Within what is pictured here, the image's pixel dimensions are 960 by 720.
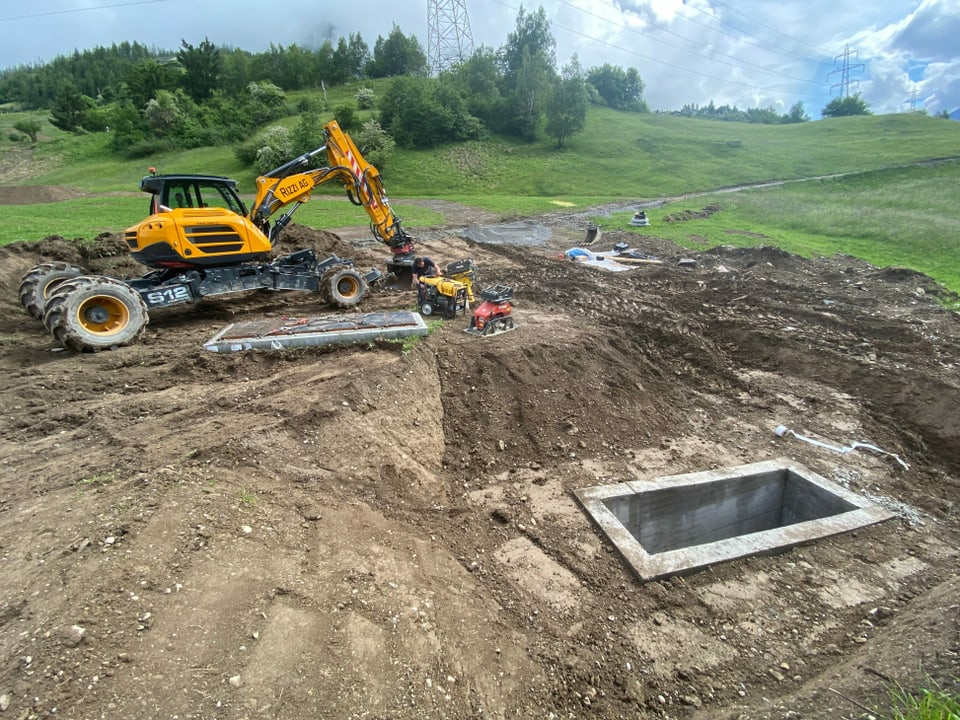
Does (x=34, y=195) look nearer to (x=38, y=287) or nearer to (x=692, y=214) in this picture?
(x=38, y=287)

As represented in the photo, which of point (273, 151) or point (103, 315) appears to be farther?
point (273, 151)

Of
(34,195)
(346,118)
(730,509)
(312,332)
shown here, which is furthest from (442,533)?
(346,118)

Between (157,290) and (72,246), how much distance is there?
18.9 feet

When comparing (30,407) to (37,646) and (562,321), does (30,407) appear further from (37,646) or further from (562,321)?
(562,321)

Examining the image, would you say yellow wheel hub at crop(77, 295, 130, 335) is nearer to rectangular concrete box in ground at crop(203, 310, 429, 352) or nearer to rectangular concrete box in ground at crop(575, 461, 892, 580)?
rectangular concrete box in ground at crop(203, 310, 429, 352)

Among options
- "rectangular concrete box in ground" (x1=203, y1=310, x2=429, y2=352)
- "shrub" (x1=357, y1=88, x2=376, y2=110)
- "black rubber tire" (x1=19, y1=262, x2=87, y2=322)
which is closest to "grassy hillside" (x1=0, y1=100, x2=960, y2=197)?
"shrub" (x1=357, y1=88, x2=376, y2=110)

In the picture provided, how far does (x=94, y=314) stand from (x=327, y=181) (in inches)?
207

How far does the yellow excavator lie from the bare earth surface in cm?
59

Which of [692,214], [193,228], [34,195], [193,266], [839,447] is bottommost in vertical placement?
[839,447]

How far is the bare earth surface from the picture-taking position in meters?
3.07

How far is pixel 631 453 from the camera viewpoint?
6.52 m

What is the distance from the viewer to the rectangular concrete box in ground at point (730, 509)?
5027 mm

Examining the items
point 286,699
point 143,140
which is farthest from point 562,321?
point 143,140

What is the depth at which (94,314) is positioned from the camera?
7.33 metres
